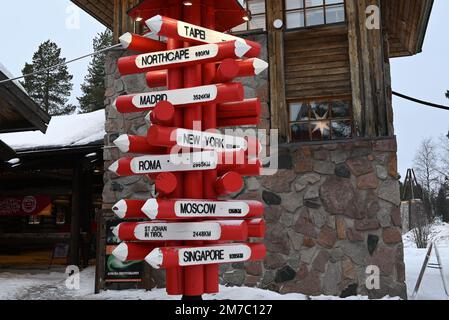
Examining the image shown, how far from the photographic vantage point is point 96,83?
36.5m

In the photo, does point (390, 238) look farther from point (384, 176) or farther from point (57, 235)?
point (57, 235)

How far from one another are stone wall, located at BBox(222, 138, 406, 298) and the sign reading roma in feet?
13.4

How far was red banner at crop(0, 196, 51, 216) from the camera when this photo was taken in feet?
46.1

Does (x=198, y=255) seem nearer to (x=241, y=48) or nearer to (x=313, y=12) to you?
(x=241, y=48)

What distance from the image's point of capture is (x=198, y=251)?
399 centimetres

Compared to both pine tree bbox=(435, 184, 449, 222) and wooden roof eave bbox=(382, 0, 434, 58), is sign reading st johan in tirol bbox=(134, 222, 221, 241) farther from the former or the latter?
pine tree bbox=(435, 184, 449, 222)

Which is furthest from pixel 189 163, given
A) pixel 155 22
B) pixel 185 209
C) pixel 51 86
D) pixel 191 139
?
pixel 51 86

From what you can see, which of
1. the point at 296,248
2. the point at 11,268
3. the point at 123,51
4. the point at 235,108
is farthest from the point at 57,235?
the point at 235,108

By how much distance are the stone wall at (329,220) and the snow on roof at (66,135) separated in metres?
5.83

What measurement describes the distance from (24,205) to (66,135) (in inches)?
112

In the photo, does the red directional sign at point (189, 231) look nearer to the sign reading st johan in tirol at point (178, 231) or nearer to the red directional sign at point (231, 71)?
the sign reading st johan in tirol at point (178, 231)

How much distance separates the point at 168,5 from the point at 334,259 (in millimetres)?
5551

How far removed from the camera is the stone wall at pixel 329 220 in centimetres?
810

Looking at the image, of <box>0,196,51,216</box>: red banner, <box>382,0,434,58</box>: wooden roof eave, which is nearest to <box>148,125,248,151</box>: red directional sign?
<box>382,0,434,58</box>: wooden roof eave
